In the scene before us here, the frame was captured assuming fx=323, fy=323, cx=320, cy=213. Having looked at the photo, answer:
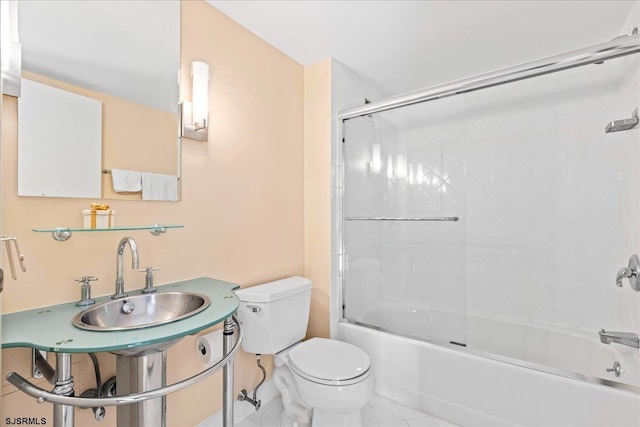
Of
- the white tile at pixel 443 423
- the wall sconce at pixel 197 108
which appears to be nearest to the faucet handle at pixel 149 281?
the wall sconce at pixel 197 108

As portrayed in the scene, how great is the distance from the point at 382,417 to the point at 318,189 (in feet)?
4.68

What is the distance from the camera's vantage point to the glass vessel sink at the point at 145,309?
1.14m

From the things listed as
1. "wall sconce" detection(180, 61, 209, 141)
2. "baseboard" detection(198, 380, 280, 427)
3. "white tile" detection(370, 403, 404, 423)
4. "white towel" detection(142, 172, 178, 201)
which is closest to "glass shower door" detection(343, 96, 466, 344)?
"white tile" detection(370, 403, 404, 423)

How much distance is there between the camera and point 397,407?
6.23 ft

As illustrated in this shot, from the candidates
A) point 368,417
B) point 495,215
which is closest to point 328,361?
point 368,417

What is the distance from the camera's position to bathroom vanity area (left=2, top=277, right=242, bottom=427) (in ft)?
2.82

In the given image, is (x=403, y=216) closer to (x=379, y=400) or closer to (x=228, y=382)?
(x=379, y=400)

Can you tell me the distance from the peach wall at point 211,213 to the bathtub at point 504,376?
0.80 metres

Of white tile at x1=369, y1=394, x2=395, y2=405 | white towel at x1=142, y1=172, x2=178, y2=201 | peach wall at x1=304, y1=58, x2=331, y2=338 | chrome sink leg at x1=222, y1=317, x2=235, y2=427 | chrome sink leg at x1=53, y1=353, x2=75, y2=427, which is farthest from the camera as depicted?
peach wall at x1=304, y1=58, x2=331, y2=338

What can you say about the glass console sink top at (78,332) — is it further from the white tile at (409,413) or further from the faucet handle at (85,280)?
the white tile at (409,413)

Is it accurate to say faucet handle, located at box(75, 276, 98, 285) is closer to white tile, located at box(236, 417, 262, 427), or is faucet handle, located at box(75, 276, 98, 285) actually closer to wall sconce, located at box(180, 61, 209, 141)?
wall sconce, located at box(180, 61, 209, 141)

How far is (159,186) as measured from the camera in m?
1.46

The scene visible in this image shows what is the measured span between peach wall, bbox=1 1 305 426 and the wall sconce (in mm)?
43

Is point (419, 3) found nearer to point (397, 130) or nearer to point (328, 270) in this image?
point (397, 130)
